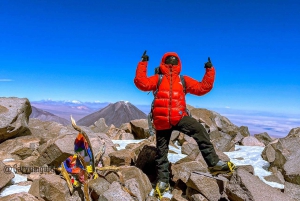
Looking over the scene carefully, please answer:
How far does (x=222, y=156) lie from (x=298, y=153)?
8.83 feet

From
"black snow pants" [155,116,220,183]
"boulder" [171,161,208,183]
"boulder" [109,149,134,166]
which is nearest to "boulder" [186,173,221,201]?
"black snow pants" [155,116,220,183]

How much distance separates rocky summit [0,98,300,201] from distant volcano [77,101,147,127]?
2121 cm

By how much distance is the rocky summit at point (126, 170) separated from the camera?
21.1 feet

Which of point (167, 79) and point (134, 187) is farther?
point (167, 79)

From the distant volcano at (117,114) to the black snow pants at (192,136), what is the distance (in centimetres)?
Result: 2753

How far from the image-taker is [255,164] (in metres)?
10.4

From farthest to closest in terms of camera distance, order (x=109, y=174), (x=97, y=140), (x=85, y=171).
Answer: (x=97, y=140)
(x=109, y=174)
(x=85, y=171)

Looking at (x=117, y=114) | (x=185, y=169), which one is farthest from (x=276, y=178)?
(x=117, y=114)

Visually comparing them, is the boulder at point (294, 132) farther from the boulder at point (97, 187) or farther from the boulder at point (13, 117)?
the boulder at point (13, 117)

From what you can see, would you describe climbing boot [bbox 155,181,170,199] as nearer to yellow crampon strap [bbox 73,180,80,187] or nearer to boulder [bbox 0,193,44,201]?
Answer: yellow crampon strap [bbox 73,180,80,187]

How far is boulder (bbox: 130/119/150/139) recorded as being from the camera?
14156mm

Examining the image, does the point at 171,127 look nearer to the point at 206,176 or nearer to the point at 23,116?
the point at 206,176

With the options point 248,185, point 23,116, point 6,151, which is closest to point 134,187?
point 248,185

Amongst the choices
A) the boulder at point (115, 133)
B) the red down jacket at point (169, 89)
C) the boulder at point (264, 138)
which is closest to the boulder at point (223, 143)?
the boulder at point (264, 138)
